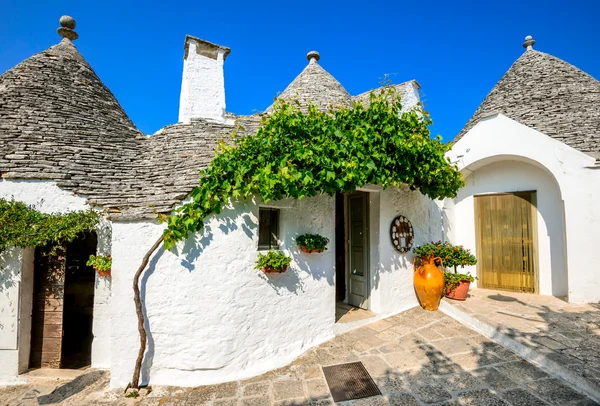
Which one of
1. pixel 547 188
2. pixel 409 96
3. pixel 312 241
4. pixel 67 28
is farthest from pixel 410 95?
pixel 67 28

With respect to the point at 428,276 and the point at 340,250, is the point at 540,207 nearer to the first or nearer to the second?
the point at 428,276

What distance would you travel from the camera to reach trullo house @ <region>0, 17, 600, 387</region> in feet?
15.1

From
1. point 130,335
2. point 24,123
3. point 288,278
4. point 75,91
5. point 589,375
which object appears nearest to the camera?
point 589,375

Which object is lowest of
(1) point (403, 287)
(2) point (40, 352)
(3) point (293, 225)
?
(2) point (40, 352)

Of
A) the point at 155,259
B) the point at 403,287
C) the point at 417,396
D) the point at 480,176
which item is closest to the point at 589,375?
the point at 417,396

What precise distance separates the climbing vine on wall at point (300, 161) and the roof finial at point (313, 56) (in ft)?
18.3

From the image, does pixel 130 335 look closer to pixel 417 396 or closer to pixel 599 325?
pixel 417 396

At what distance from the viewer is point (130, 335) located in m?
4.56

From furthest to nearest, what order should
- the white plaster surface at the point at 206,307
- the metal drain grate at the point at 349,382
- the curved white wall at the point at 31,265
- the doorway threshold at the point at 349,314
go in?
the doorway threshold at the point at 349,314, the curved white wall at the point at 31,265, the white plaster surface at the point at 206,307, the metal drain grate at the point at 349,382

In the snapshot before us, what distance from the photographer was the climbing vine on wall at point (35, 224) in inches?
187

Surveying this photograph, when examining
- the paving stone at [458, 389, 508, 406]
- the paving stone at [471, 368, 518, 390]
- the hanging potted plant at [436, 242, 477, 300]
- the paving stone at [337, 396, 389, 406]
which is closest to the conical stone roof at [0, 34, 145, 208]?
the paving stone at [337, 396, 389, 406]

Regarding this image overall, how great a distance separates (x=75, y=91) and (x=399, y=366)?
9429mm

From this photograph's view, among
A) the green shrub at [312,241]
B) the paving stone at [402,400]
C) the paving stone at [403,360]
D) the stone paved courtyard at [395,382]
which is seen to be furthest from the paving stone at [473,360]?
the green shrub at [312,241]

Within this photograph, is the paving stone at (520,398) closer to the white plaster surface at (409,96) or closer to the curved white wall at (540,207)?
the curved white wall at (540,207)
